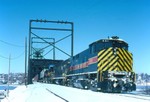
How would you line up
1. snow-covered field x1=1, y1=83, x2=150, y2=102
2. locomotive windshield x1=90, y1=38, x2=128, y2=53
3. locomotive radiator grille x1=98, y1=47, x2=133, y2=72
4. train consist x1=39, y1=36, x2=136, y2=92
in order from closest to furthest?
snow-covered field x1=1, y1=83, x2=150, y2=102, train consist x1=39, y1=36, x2=136, y2=92, locomotive radiator grille x1=98, y1=47, x2=133, y2=72, locomotive windshield x1=90, y1=38, x2=128, y2=53

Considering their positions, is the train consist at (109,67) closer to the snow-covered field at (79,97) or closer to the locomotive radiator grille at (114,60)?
the locomotive radiator grille at (114,60)

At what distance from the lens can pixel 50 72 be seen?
61.4 meters

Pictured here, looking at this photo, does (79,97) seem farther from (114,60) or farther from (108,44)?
(108,44)

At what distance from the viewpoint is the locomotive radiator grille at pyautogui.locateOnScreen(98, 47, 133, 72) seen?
24031 millimetres

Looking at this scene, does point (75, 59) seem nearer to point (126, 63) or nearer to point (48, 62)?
point (126, 63)

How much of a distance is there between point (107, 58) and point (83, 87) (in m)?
5.29

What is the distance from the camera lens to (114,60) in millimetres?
24234

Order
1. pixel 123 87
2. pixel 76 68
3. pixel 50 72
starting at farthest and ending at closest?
pixel 50 72, pixel 76 68, pixel 123 87

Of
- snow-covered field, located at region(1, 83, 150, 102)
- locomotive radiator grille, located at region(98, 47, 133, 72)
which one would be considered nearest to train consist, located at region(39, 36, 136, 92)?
locomotive radiator grille, located at region(98, 47, 133, 72)

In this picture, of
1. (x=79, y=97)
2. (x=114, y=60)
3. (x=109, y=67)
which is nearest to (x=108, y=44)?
(x=114, y=60)

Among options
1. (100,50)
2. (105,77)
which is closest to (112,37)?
(100,50)

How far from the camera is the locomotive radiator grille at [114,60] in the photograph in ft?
78.8

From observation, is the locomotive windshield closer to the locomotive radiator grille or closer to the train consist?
the train consist

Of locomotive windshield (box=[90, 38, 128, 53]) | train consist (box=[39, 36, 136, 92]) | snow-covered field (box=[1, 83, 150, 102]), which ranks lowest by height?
snow-covered field (box=[1, 83, 150, 102])
